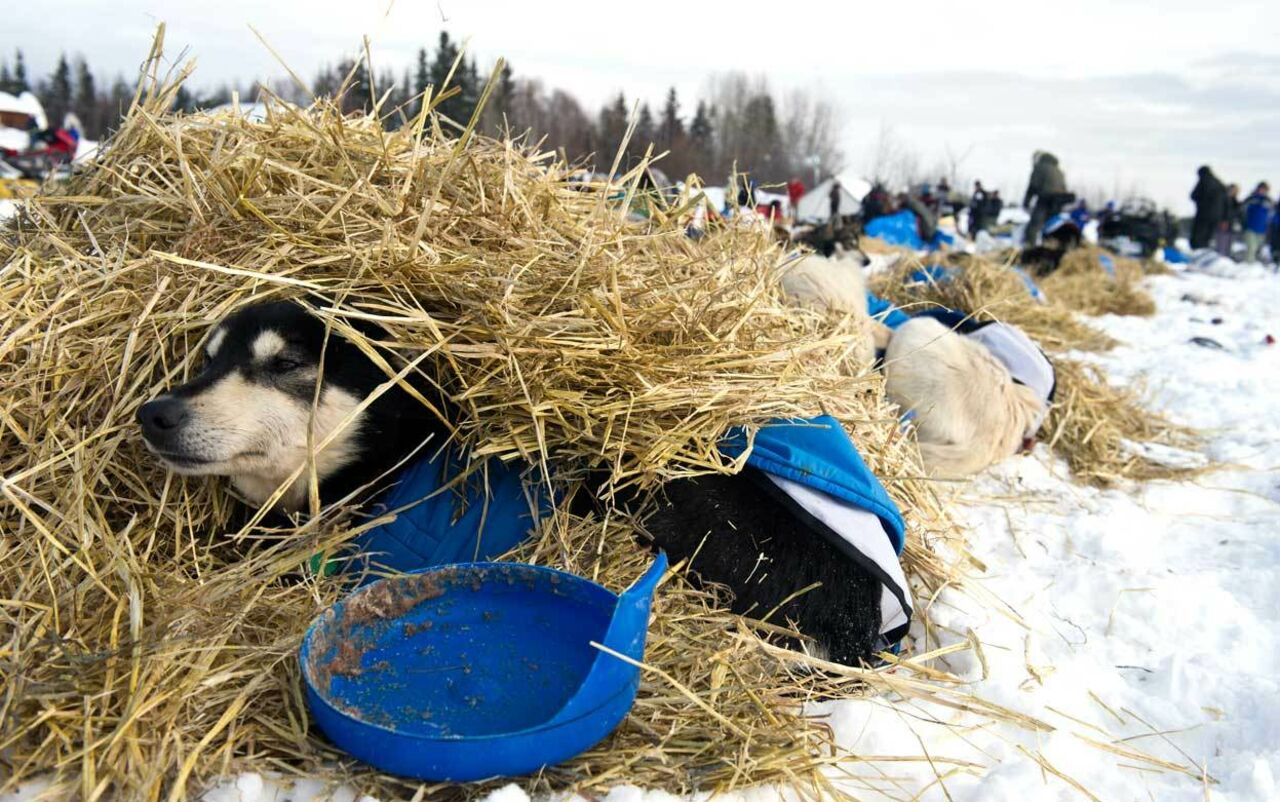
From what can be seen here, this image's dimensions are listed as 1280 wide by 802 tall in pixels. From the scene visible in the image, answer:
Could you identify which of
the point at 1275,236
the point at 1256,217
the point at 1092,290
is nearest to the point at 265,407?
the point at 1092,290

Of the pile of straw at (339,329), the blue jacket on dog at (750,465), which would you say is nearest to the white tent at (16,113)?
the pile of straw at (339,329)

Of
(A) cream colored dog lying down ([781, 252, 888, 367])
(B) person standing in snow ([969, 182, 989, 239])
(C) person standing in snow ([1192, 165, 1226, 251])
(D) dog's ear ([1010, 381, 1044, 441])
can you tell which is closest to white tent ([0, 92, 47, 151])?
(A) cream colored dog lying down ([781, 252, 888, 367])

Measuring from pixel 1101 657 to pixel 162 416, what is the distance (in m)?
3.01

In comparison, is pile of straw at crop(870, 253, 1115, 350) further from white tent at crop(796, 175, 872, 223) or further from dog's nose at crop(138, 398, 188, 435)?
white tent at crop(796, 175, 872, 223)

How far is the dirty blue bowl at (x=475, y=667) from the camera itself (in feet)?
5.60

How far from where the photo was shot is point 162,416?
2.27m

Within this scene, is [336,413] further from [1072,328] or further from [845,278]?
[1072,328]

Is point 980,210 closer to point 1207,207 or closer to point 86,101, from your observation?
point 1207,207

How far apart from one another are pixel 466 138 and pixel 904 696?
2.34 meters

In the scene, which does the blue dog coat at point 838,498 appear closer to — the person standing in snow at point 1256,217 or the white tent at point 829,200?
the white tent at point 829,200

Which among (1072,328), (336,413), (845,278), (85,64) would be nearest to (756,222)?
(845,278)

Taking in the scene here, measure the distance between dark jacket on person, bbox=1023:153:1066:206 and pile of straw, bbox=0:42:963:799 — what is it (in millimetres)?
19465

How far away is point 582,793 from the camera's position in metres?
1.81

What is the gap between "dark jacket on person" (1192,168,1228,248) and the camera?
2242cm
